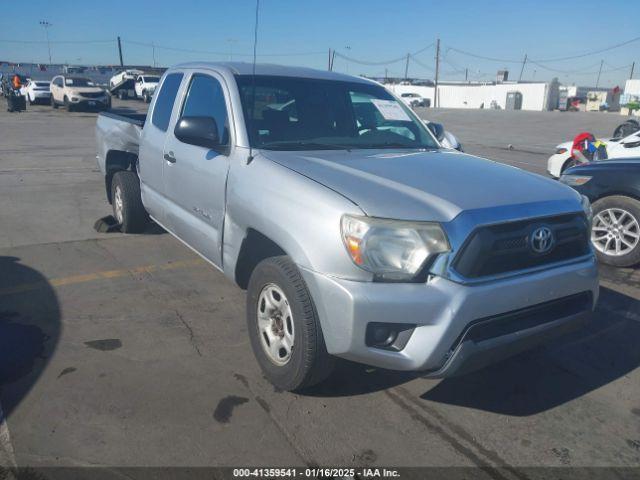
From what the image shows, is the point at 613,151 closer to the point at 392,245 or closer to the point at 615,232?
the point at 615,232

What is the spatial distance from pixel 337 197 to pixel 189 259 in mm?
3194

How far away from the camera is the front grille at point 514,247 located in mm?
2549

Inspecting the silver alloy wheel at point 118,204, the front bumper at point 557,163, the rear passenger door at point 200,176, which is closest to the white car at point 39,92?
the silver alloy wheel at point 118,204

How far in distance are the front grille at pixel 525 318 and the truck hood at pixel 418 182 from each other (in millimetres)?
537

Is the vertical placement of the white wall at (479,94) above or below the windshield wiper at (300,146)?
above

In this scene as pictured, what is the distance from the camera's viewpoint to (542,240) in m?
2.77

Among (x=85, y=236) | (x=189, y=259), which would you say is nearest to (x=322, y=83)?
(x=189, y=259)

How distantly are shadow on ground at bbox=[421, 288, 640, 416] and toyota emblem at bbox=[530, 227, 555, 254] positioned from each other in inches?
38.1

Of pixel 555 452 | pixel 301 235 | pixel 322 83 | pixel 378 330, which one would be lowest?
pixel 555 452

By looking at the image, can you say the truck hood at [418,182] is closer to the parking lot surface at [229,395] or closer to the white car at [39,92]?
the parking lot surface at [229,395]

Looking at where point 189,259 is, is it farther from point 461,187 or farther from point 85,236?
point 461,187

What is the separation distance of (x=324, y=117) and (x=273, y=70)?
0.61 metres

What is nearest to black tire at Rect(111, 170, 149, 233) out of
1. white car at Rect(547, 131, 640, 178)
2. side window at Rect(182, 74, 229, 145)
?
side window at Rect(182, 74, 229, 145)

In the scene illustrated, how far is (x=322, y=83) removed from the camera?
427 cm
